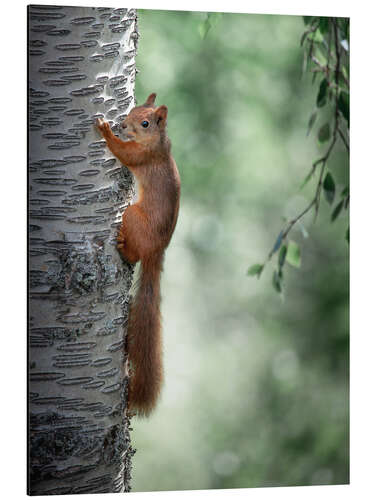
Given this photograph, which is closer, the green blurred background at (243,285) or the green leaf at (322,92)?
the green leaf at (322,92)

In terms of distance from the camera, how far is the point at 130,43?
240cm

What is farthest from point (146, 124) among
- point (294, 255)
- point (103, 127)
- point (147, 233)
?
point (294, 255)

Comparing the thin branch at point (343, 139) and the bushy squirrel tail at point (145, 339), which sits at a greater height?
the thin branch at point (343, 139)

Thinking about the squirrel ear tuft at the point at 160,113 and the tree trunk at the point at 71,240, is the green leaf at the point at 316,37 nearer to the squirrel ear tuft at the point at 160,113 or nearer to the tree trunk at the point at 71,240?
the squirrel ear tuft at the point at 160,113

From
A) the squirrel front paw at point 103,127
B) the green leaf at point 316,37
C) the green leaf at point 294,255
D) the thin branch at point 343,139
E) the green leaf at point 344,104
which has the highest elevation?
the green leaf at point 316,37

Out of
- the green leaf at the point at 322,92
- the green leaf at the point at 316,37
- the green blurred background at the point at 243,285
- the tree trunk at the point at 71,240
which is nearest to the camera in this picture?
the tree trunk at the point at 71,240

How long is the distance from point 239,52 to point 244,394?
5.16ft

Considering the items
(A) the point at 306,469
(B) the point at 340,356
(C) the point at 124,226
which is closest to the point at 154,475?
(A) the point at 306,469

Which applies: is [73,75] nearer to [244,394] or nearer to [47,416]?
[47,416]

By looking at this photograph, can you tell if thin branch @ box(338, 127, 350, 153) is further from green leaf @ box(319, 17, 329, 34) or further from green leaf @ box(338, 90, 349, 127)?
green leaf @ box(319, 17, 329, 34)

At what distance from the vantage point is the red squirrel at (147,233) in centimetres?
241

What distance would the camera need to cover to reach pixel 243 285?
11.2 feet

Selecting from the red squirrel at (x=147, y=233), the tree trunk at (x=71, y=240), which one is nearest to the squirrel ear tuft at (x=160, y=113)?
the red squirrel at (x=147, y=233)

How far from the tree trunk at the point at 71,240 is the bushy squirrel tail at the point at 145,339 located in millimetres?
117
